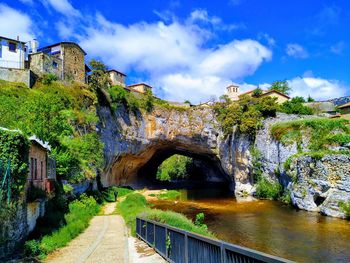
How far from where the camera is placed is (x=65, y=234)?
1390 cm

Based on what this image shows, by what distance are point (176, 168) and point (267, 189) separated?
162 ft

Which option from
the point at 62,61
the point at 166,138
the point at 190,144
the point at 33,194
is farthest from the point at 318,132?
the point at 62,61

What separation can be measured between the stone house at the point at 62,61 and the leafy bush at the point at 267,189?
28077 millimetres

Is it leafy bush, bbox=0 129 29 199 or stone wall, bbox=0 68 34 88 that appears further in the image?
stone wall, bbox=0 68 34 88

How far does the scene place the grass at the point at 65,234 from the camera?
439 inches

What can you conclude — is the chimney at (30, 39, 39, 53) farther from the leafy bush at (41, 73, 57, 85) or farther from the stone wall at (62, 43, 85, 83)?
the leafy bush at (41, 73, 57, 85)

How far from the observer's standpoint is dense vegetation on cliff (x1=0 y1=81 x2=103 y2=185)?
73.3ft

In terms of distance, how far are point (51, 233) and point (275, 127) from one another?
29222mm

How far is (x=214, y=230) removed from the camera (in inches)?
809

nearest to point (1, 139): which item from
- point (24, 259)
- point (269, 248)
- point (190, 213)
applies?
point (24, 259)

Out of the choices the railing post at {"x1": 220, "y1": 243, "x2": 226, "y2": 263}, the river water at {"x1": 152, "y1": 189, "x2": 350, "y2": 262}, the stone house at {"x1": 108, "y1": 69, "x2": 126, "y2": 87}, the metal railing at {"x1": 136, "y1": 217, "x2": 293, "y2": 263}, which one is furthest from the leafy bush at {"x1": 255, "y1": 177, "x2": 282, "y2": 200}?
the stone house at {"x1": 108, "y1": 69, "x2": 126, "y2": 87}

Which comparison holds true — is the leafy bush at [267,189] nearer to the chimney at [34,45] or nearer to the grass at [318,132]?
the grass at [318,132]

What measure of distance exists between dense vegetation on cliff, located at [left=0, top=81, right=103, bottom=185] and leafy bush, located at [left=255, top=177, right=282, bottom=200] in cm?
1893

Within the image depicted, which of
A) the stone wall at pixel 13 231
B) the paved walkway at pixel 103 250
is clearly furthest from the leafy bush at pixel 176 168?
the stone wall at pixel 13 231
